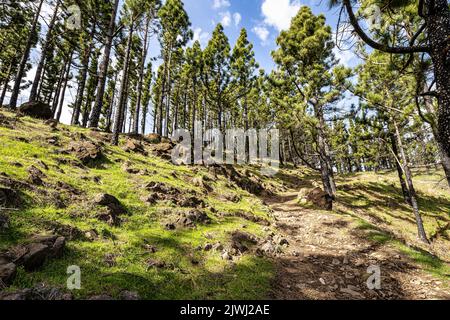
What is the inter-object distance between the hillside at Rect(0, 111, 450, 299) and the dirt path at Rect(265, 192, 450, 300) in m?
0.03

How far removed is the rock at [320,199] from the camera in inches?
550

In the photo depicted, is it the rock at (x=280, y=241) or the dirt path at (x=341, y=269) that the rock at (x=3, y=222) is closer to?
the dirt path at (x=341, y=269)

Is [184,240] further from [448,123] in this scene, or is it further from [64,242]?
[448,123]

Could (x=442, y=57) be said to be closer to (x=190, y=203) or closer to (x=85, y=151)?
(x=190, y=203)

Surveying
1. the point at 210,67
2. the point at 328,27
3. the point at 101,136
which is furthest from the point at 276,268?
the point at 210,67

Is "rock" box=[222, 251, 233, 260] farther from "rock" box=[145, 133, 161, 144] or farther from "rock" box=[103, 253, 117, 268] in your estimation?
"rock" box=[145, 133, 161, 144]

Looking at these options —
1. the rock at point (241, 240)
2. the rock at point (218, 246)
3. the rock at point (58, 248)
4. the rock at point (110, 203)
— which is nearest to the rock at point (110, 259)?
the rock at point (58, 248)

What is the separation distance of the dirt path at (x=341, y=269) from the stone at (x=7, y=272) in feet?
16.6

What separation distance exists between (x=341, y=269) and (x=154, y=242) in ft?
18.3

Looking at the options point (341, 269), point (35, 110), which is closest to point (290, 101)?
point (341, 269)

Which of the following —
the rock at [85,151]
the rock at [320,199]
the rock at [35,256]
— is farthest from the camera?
the rock at [320,199]

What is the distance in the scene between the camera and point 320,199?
14312 millimetres
